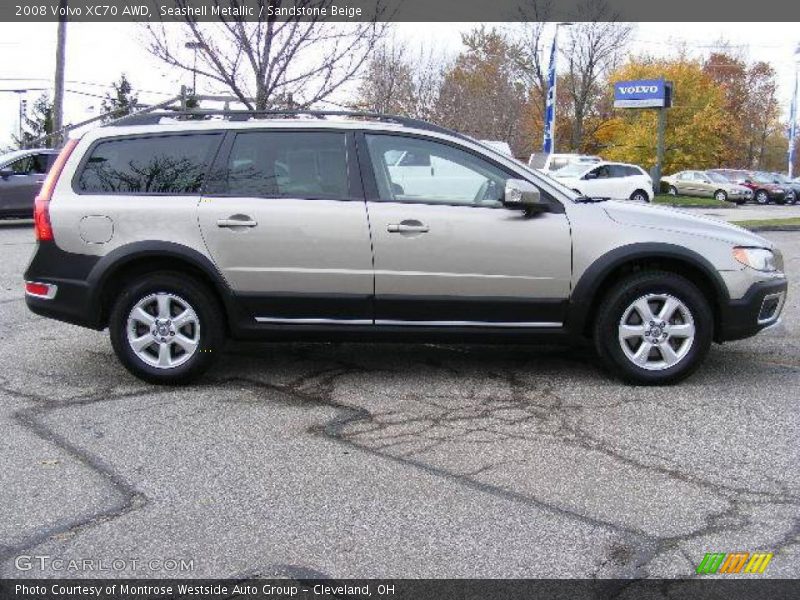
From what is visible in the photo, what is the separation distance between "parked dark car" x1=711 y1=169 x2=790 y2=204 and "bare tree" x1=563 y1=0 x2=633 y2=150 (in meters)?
13.9

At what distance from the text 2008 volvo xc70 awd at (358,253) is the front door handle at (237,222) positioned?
0.02 metres

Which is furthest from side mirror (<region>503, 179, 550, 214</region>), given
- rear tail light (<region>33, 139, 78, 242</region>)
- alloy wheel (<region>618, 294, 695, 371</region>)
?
rear tail light (<region>33, 139, 78, 242</region>)

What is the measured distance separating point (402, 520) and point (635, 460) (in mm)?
1436

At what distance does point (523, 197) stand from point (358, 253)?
3.70 ft

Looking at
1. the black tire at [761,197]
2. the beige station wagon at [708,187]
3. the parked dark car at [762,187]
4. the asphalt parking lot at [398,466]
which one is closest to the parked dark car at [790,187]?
the parked dark car at [762,187]

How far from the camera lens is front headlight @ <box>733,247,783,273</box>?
591 cm

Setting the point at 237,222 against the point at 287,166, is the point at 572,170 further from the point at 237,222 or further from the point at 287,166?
the point at 237,222

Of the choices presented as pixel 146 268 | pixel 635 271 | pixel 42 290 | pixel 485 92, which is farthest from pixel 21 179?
pixel 485 92

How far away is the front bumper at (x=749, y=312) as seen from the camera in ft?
19.2

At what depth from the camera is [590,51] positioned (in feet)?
172

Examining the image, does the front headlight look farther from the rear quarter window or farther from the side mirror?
the rear quarter window

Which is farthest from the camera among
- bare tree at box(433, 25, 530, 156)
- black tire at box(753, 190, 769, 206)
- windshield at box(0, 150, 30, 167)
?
black tire at box(753, 190, 769, 206)

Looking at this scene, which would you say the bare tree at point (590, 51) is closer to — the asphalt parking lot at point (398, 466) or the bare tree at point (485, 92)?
the bare tree at point (485, 92)

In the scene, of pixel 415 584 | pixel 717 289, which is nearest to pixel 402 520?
pixel 415 584
